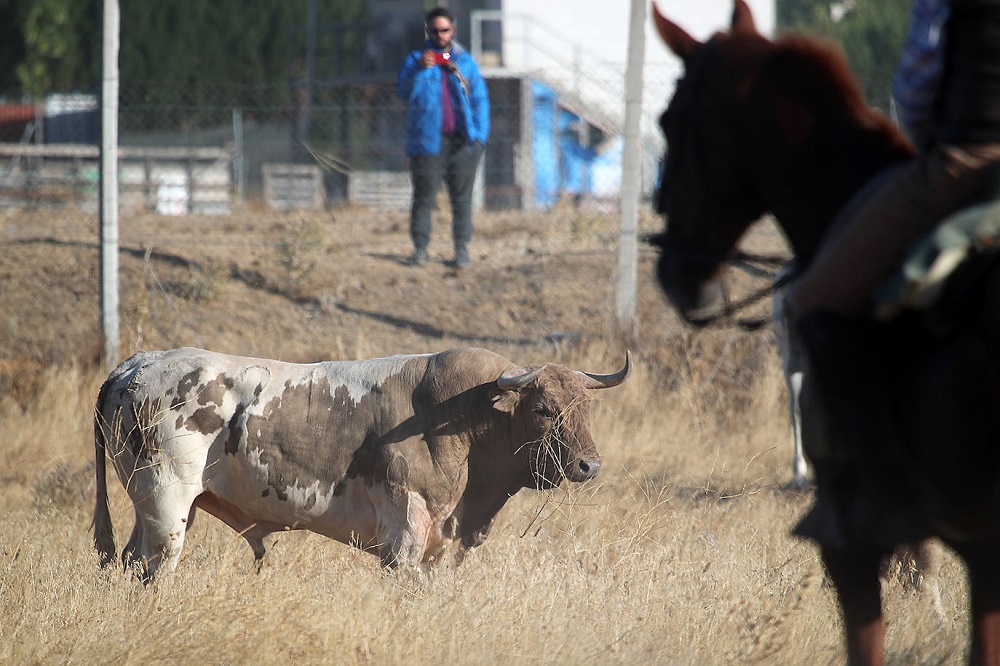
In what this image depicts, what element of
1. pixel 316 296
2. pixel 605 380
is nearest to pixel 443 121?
pixel 316 296

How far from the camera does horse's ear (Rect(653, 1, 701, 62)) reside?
10.7 ft

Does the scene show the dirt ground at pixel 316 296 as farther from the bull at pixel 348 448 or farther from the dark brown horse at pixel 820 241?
the dark brown horse at pixel 820 241

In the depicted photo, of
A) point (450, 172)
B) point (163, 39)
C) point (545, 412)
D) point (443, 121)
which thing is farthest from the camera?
point (163, 39)

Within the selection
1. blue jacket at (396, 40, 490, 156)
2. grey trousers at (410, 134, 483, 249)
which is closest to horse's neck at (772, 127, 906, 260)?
blue jacket at (396, 40, 490, 156)

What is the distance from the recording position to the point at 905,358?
286 cm

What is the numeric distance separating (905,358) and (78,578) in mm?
3770

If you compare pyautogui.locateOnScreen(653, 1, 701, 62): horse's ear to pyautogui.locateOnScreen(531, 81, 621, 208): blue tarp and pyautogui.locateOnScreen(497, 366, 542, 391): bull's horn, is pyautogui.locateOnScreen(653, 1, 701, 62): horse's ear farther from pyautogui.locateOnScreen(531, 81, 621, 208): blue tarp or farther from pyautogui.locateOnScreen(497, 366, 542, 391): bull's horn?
pyautogui.locateOnScreen(531, 81, 621, 208): blue tarp

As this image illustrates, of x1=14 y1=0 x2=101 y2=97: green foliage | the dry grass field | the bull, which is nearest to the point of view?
the dry grass field

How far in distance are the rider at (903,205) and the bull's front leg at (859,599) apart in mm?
180

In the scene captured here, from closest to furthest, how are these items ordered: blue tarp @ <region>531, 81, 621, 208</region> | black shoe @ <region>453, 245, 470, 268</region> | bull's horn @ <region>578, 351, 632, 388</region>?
bull's horn @ <region>578, 351, 632, 388</region> → black shoe @ <region>453, 245, 470, 268</region> → blue tarp @ <region>531, 81, 621, 208</region>

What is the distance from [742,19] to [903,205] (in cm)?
83

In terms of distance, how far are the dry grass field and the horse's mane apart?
2.27 metres

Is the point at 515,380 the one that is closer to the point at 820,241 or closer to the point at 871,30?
the point at 820,241

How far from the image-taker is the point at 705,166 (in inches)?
128
